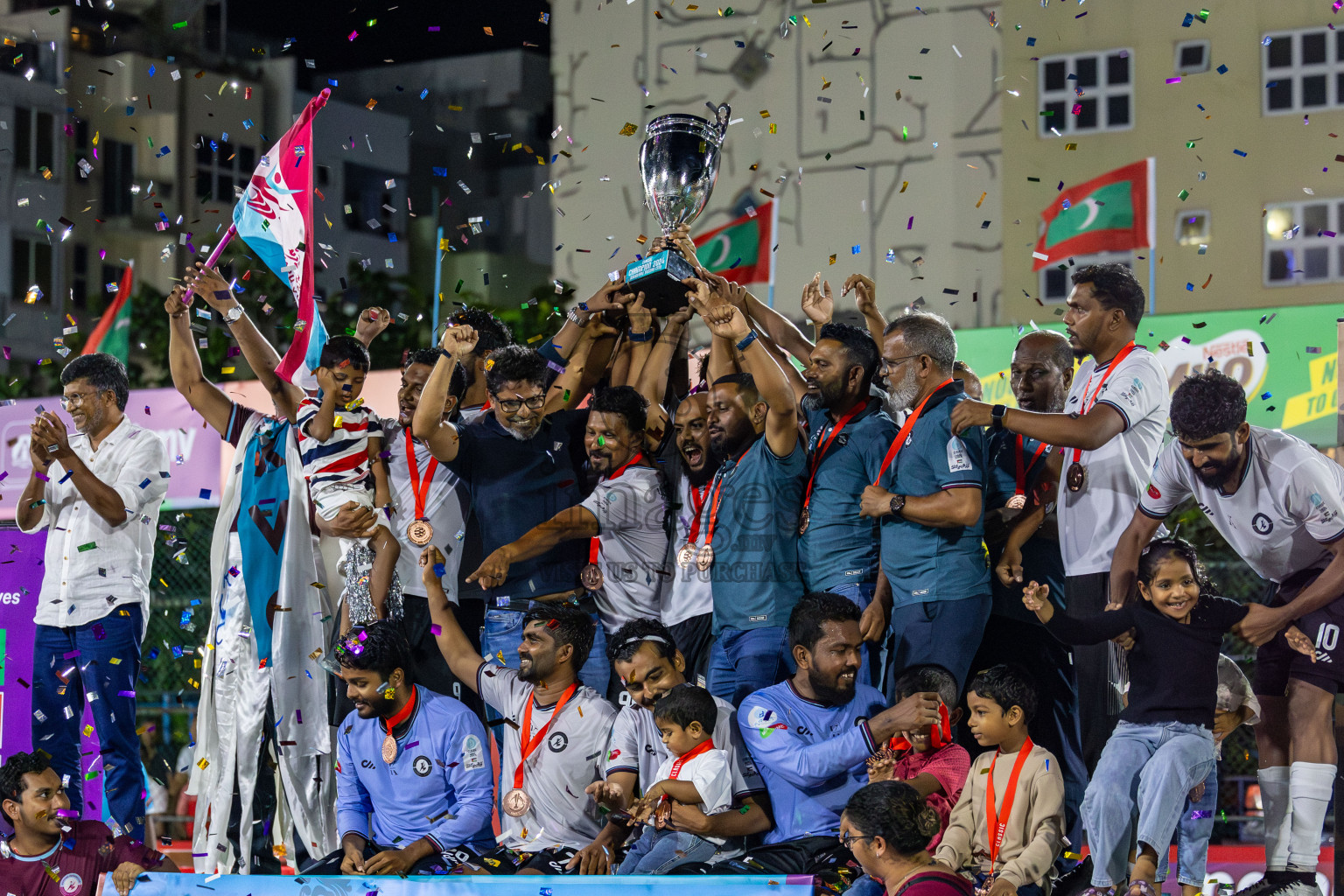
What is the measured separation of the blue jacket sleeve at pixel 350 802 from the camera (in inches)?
227

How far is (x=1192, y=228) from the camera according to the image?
17.9 m

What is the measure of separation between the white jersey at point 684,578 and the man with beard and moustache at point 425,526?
84cm

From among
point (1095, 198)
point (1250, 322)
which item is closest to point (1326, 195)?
point (1095, 198)

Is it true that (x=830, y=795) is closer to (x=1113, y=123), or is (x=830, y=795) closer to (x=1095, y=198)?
(x=1095, y=198)

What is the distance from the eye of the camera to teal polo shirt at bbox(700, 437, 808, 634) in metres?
5.61

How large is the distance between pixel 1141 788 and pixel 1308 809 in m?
0.65

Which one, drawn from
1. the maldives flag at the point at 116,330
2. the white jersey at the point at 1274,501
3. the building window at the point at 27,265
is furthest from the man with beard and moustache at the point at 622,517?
the building window at the point at 27,265

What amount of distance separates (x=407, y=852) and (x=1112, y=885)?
2.43 metres

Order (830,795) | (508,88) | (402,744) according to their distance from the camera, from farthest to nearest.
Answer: (508,88), (402,744), (830,795)

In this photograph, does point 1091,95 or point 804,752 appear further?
point 1091,95

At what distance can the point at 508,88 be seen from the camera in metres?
23.0

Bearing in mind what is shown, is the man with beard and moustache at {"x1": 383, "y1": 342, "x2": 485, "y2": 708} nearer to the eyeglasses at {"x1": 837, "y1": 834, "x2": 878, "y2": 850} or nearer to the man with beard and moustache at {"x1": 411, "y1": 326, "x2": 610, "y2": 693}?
the man with beard and moustache at {"x1": 411, "y1": 326, "x2": 610, "y2": 693}

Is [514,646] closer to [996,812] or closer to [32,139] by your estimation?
[996,812]

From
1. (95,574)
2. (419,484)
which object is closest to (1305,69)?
(419,484)
